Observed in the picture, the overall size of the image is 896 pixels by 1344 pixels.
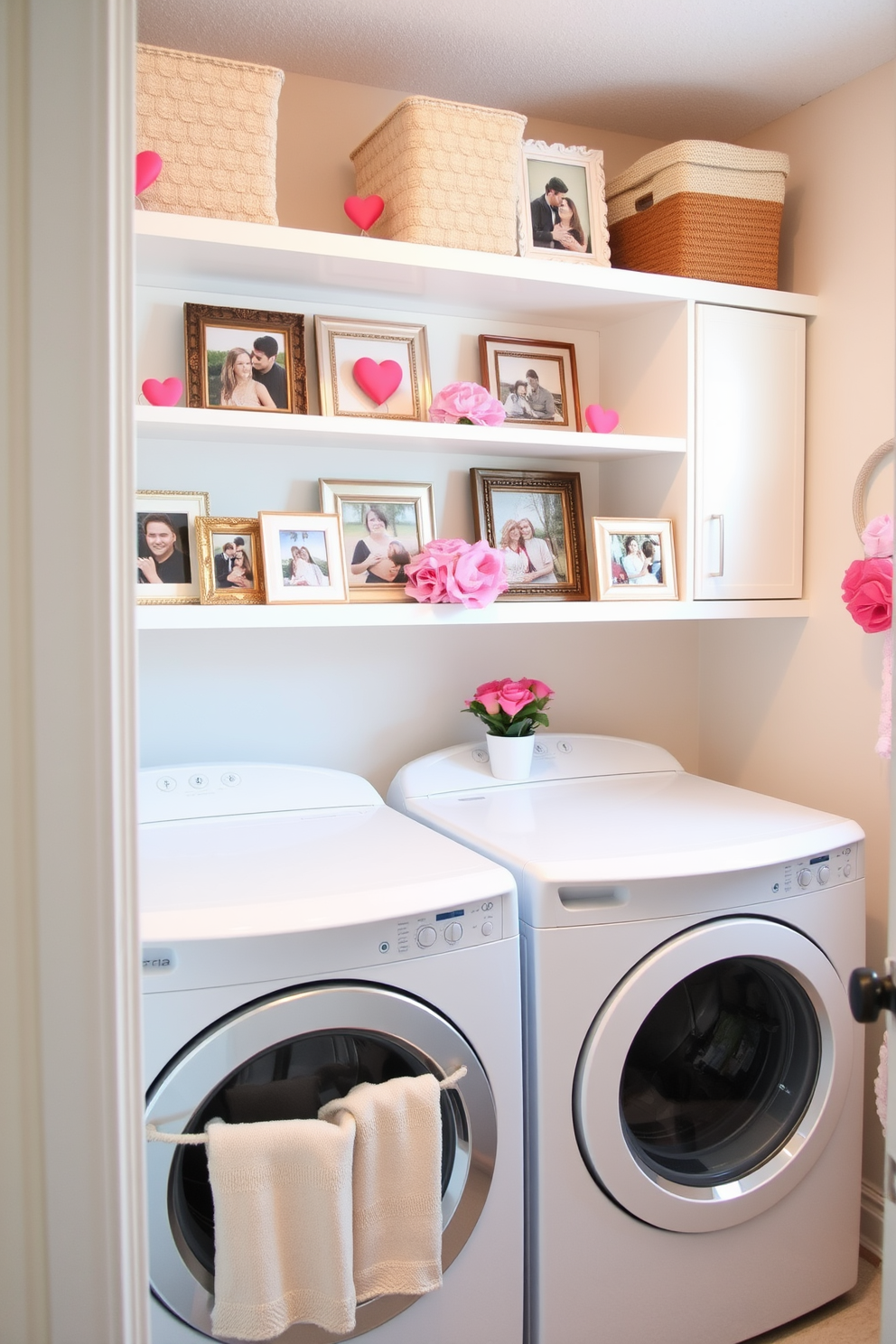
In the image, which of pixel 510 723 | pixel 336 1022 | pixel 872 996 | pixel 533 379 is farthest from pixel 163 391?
pixel 872 996

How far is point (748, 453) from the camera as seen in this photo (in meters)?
2.27

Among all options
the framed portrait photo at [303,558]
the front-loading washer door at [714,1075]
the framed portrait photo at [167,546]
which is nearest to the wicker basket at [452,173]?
the framed portrait photo at [303,558]

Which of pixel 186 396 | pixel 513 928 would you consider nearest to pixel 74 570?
pixel 513 928

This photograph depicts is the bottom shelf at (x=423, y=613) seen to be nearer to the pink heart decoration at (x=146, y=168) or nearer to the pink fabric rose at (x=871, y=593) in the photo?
the pink fabric rose at (x=871, y=593)

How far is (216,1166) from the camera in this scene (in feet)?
4.52

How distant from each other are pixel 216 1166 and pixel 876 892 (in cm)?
153

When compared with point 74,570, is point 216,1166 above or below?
below

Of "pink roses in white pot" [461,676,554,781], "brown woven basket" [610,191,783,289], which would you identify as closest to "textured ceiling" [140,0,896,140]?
"brown woven basket" [610,191,783,289]

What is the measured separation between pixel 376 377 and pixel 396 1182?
1.52 m

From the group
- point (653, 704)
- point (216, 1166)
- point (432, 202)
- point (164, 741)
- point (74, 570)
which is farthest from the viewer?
point (653, 704)

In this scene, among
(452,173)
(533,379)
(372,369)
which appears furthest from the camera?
(533,379)

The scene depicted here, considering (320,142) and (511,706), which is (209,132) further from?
(511,706)

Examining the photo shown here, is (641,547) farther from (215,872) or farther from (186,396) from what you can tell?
(215,872)

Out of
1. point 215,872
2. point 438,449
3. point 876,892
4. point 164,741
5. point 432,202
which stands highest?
point 432,202
